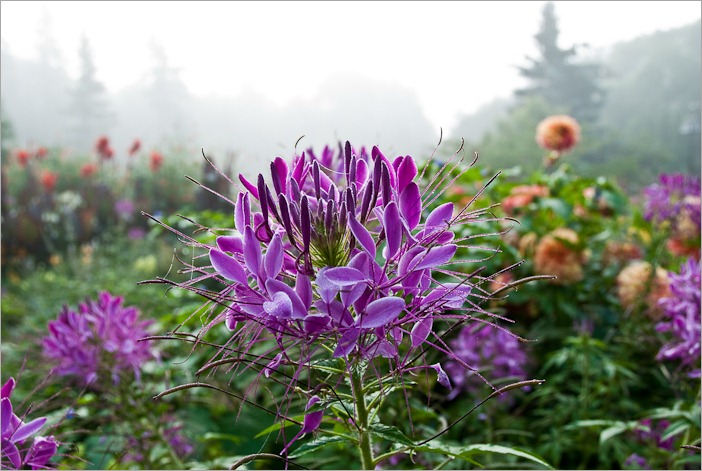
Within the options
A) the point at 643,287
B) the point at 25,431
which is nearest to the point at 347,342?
the point at 25,431

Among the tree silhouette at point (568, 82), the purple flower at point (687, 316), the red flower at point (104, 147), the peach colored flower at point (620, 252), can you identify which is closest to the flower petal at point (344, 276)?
the purple flower at point (687, 316)

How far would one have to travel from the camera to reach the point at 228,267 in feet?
1.77

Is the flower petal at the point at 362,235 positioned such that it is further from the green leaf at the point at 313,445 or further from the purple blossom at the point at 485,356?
the purple blossom at the point at 485,356

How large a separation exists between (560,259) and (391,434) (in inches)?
60.2

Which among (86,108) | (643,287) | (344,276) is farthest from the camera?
(86,108)

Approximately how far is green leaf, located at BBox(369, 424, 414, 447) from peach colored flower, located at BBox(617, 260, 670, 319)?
4.05 ft

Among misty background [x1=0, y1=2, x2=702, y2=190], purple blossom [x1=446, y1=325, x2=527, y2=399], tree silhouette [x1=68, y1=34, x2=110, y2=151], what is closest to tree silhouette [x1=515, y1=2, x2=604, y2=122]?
misty background [x1=0, y1=2, x2=702, y2=190]

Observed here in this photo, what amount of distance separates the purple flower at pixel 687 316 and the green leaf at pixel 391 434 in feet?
2.20

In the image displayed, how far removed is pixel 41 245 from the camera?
5.67m

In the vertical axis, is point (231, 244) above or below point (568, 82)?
below

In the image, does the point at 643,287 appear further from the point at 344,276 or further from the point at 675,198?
the point at 344,276

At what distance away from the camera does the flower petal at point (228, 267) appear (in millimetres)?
535

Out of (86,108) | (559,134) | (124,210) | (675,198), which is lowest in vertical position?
(124,210)

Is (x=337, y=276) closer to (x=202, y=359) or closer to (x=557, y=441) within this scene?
(x=557, y=441)
